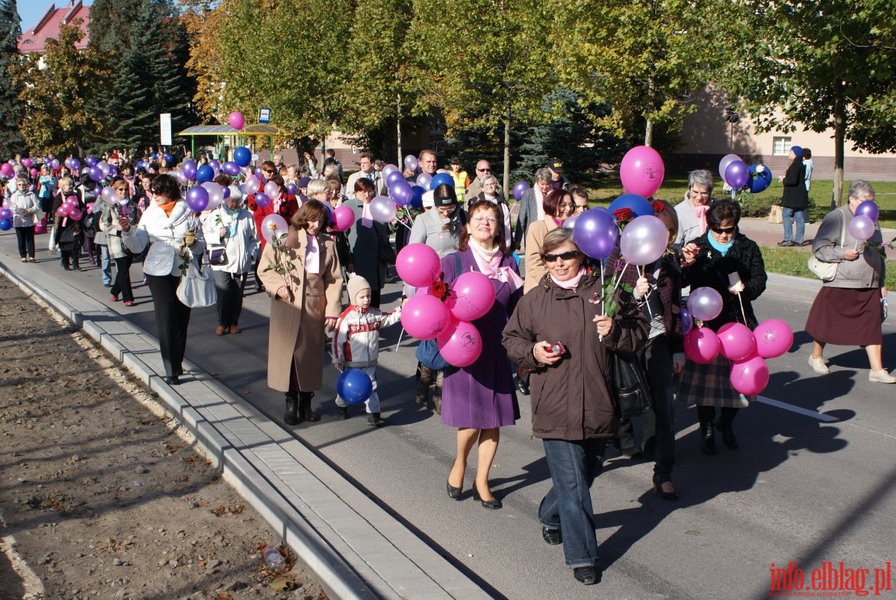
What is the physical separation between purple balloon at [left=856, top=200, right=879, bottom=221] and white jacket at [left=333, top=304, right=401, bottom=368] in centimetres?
443

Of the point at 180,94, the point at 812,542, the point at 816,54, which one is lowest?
the point at 812,542

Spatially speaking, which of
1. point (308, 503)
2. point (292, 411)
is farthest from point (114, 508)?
point (292, 411)

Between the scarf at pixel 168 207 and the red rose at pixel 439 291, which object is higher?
the scarf at pixel 168 207

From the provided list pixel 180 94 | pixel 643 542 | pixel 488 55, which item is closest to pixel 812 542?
pixel 643 542

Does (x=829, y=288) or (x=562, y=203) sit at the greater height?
(x=562, y=203)

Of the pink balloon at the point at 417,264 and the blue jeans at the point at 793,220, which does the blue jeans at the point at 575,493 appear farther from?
the blue jeans at the point at 793,220

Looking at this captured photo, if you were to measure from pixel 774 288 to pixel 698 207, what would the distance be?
773 cm

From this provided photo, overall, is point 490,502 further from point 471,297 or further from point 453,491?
point 471,297

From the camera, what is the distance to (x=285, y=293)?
311 inches

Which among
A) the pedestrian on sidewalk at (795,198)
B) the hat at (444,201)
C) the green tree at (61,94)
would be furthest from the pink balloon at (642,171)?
the green tree at (61,94)

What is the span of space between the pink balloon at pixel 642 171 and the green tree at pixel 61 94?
4479cm

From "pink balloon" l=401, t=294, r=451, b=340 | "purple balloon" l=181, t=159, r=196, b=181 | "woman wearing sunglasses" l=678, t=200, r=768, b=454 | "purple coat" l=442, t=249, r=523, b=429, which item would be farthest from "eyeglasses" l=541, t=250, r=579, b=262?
"purple balloon" l=181, t=159, r=196, b=181

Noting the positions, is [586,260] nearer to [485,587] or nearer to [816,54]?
[485,587]

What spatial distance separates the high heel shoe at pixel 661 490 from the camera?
6.46 m
